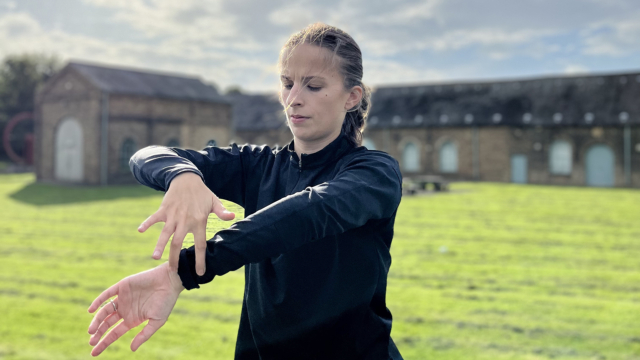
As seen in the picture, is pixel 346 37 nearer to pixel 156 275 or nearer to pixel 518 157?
pixel 156 275

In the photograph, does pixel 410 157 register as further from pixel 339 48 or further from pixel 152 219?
pixel 152 219

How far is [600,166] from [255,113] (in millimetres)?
24896

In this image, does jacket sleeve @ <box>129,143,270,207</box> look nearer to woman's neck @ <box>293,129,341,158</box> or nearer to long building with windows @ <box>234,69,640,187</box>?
woman's neck @ <box>293,129,341,158</box>

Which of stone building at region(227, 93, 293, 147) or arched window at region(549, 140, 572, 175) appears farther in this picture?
stone building at region(227, 93, 293, 147)

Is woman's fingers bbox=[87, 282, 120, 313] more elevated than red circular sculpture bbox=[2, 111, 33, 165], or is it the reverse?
red circular sculpture bbox=[2, 111, 33, 165]

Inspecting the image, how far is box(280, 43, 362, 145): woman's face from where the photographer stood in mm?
1965

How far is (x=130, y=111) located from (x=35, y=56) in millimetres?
43237

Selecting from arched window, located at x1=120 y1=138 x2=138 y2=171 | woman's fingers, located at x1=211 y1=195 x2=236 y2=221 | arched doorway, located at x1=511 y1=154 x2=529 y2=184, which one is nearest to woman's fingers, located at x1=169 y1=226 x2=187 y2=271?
Result: woman's fingers, located at x1=211 y1=195 x2=236 y2=221

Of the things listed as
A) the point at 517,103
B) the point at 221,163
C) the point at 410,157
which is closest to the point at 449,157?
the point at 410,157

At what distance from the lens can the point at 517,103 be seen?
35.7 meters

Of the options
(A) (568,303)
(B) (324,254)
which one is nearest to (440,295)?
(A) (568,303)

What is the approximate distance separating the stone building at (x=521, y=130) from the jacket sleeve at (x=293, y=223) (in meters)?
34.7

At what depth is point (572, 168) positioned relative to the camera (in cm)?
3294

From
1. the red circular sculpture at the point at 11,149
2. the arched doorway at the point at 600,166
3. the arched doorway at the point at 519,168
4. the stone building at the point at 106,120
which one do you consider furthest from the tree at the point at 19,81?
the arched doorway at the point at 600,166
